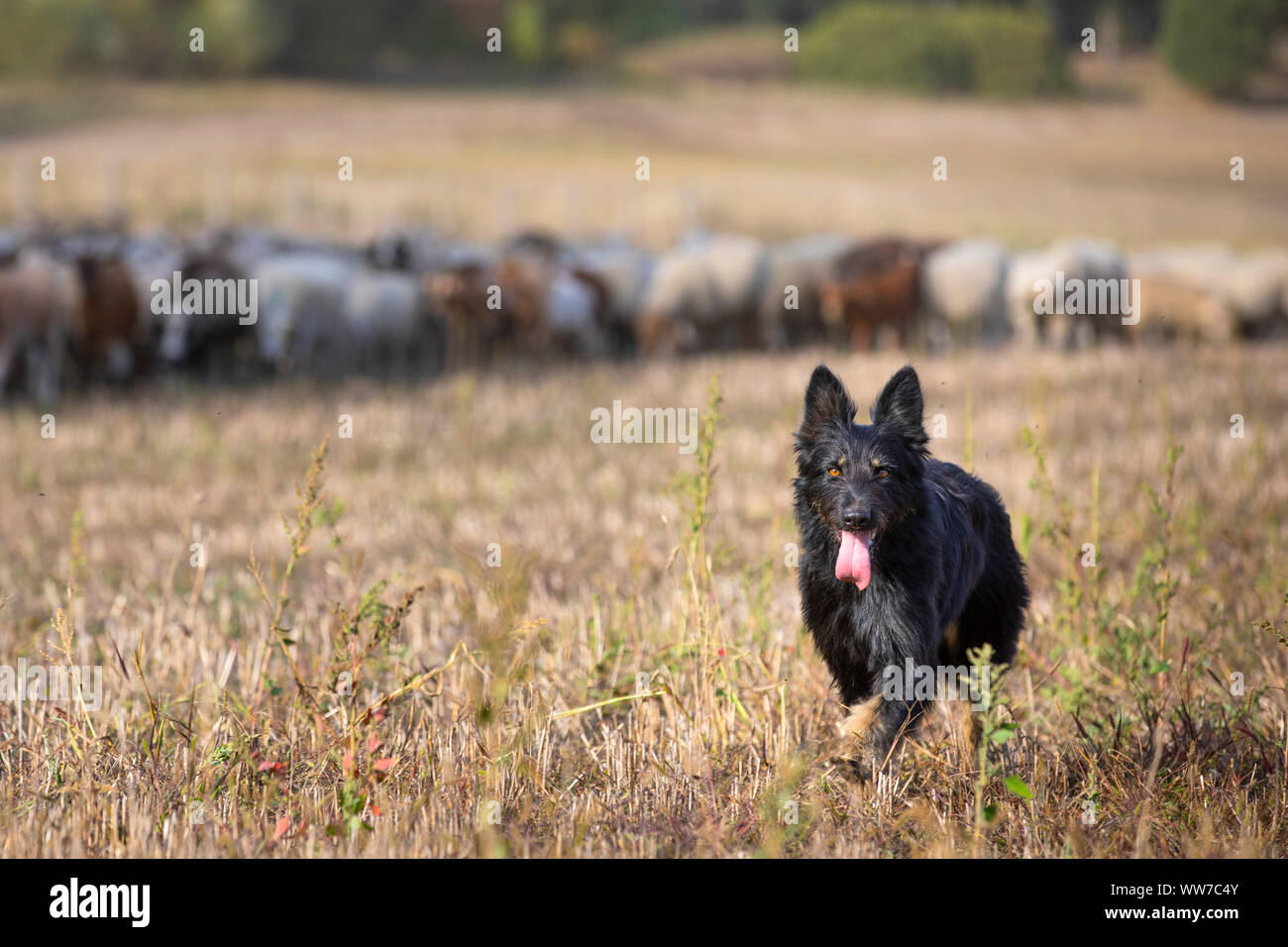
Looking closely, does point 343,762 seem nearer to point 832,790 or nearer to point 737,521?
point 832,790

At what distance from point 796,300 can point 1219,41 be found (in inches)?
713

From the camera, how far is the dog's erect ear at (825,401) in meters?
3.53

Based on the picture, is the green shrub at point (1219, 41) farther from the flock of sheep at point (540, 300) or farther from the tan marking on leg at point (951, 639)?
the tan marking on leg at point (951, 639)

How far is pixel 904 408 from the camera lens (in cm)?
354

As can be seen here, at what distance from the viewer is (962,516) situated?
3832 mm

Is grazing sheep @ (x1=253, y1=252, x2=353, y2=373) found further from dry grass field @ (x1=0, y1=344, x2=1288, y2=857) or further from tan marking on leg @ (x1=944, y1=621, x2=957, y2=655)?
tan marking on leg @ (x1=944, y1=621, x2=957, y2=655)

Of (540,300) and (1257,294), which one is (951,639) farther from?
(1257,294)

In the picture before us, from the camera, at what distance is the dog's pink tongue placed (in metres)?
3.35

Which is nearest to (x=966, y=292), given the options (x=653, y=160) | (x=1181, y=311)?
(x=1181, y=311)

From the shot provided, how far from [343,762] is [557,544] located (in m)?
4.11

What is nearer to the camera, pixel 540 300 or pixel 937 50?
pixel 540 300

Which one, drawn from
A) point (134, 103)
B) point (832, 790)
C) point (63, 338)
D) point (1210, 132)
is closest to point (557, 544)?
point (832, 790)

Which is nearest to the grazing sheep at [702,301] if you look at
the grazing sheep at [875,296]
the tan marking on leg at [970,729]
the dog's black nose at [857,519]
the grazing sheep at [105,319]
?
the grazing sheep at [875,296]

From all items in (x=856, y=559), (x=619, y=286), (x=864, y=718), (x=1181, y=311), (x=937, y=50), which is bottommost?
(x=864, y=718)
